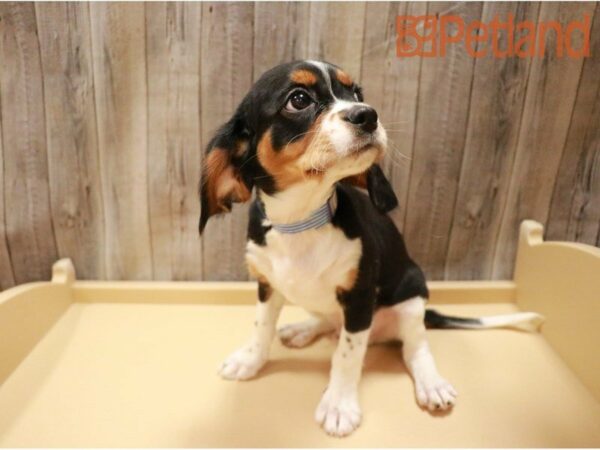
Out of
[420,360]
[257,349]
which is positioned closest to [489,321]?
[420,360]

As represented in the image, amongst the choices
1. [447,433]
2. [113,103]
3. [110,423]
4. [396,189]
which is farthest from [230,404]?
[113,103]

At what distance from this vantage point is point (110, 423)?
4.49ft

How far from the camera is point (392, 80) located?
1.73 m

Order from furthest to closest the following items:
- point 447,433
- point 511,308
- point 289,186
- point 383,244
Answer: point 511,308, point 383,244, point 447,433, point 289,186

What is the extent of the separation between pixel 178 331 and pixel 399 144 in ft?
A: 3.32

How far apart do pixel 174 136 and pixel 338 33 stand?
658 mm

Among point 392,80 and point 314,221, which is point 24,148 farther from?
point 392,80

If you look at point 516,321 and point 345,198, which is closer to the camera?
point 345,198

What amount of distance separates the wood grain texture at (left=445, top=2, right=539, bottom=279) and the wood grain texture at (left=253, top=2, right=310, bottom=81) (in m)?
0.59

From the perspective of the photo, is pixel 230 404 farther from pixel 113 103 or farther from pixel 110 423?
pixel 113 103

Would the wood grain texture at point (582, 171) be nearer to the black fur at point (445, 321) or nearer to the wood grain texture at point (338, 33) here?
the black fur at point (445, 321)

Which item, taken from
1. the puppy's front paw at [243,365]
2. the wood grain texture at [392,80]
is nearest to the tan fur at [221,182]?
the puppy's front paw at [243,365]

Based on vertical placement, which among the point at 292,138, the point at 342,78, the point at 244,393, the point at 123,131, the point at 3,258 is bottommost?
the point at 244,393

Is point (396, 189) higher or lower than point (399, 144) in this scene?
lower
